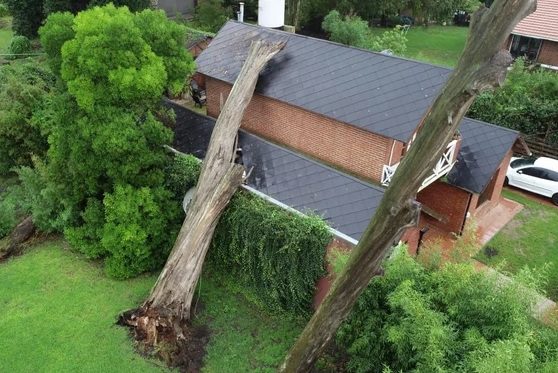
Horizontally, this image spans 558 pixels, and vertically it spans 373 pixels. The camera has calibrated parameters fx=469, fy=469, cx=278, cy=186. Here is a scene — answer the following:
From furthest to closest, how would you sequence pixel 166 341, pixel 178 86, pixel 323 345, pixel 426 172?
pixel 178 86 → pixel 166 341 → pixel 323 345 → pixel 426 172

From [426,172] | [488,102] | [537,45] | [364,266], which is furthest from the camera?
[537,45]

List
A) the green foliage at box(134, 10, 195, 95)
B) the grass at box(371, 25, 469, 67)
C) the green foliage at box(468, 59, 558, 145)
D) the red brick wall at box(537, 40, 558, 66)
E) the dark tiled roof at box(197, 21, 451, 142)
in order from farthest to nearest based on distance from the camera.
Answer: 1. the grass at box(371, 25, 469, 67)
2. the red brick wall at box(537, 40, 558, 66)
3. the green foliage at box(468, 59, 558, 145)
4. the green foliage at box(134, 10, 195, 95)
5. the dark tiled roof at box(197, 21, 451, 142)

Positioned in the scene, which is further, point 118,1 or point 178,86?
point 118,1

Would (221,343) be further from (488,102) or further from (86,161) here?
(488,102)

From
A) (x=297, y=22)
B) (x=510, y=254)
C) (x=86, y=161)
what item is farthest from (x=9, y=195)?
(x=297, y=22)

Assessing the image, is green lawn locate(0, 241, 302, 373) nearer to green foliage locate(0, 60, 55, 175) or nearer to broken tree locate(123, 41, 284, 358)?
broken tree locate(123, 41, 284, 358)

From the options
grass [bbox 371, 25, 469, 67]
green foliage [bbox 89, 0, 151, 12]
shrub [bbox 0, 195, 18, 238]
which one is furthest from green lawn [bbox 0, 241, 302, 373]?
grass [bbox 371, 25, 469, 67]

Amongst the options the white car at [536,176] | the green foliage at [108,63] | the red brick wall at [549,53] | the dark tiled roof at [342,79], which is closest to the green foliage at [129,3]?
the dark tiled roof at [342,79]
